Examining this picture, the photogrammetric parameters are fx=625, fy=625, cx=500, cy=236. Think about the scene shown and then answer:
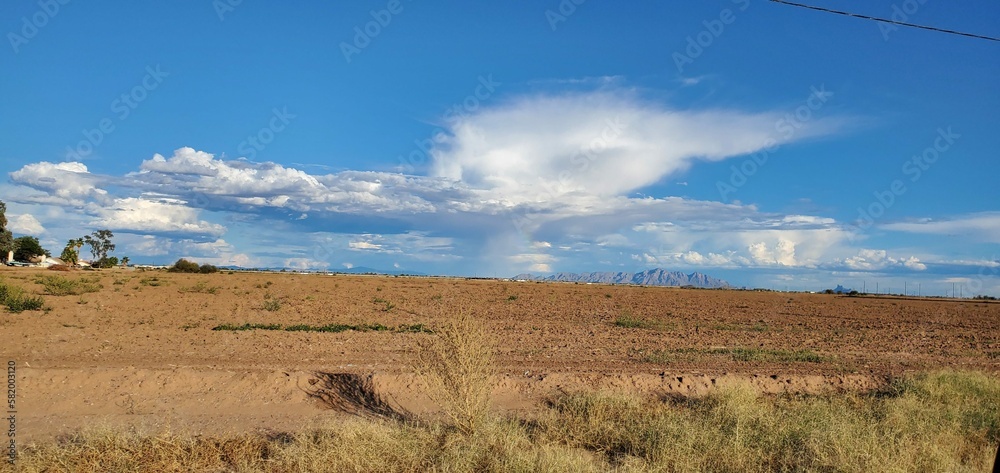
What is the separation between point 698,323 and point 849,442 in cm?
2210

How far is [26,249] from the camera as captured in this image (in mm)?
100688

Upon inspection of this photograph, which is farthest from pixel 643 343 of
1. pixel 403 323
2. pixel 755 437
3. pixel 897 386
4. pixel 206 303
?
pixel 206 303

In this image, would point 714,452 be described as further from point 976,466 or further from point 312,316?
point 312,316

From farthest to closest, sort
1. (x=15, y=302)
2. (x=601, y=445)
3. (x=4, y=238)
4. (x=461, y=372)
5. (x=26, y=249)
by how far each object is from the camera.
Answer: (x=26, y=249) < (x=4, y=238) < (x=15, y=302) < (x=601, y=445) < (x=461, y=372)

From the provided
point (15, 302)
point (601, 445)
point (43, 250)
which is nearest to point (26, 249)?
point (43, 250)

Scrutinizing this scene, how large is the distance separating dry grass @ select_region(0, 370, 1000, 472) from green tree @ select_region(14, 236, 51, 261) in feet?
373

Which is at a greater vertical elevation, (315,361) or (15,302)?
(15,302)

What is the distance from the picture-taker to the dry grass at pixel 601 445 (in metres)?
7.50

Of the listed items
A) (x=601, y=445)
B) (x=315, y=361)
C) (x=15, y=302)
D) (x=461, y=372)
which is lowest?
(x=601, y=445)

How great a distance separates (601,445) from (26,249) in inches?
4732

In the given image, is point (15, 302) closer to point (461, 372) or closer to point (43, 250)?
point (461, 372)

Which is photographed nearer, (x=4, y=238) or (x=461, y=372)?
(x=461, y=372)

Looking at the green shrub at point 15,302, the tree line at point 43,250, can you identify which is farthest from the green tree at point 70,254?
the green shrub at point 15,302

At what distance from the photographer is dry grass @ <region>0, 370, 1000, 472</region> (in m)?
7.50
